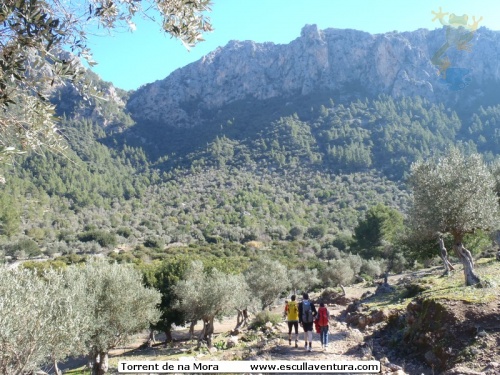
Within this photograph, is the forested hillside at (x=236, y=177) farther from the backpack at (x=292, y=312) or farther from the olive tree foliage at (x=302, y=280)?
the backpack at (x=292, y=312)

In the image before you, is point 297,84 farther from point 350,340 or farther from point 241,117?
point 350,340

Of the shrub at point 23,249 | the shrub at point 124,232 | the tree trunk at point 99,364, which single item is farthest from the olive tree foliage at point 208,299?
the shrub at point 124,232

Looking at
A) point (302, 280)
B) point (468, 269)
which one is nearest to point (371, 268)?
point (302, 280)

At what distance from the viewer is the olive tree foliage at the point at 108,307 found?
13469 mm

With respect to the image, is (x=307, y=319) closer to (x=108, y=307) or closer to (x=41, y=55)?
(x=108, y=307)

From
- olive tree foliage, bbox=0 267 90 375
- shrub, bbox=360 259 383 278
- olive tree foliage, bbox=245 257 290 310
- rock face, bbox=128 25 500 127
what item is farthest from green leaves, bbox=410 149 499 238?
rock face, bbox=128 25 500 127

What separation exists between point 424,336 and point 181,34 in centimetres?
1019

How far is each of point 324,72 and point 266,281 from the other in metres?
118

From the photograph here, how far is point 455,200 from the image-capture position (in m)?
15.7

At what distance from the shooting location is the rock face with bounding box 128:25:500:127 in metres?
122

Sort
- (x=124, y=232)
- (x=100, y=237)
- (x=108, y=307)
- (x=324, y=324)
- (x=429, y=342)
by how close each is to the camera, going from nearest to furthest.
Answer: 1. (x=429, y=342)
2. (x=324, y=324)
3. (x=108, y=307)
4. (x=100, y=237)
5. (x=124, y=232)

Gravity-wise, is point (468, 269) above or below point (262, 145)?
below

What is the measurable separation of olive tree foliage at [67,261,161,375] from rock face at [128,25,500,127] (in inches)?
4801

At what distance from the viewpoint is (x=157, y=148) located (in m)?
121
